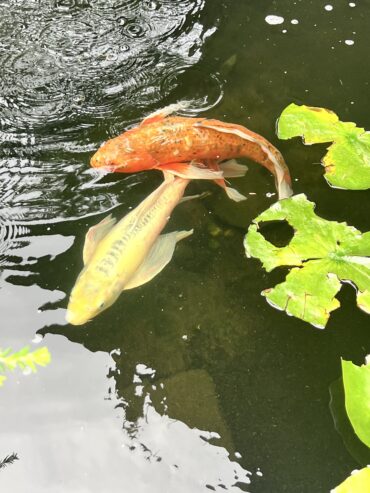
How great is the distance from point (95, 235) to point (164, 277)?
314 mm

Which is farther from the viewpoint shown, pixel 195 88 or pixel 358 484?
pixel 195 88

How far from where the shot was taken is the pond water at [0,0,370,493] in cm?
187

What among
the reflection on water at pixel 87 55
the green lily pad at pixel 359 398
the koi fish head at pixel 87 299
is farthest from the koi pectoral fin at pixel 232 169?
the green lily pad at pixel 359 398

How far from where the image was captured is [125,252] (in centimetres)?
211

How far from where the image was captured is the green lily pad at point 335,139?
2402 millimetres

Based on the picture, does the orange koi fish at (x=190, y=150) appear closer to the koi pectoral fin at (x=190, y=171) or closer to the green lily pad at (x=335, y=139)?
the koi pectoral fin at (x=190, y=171)

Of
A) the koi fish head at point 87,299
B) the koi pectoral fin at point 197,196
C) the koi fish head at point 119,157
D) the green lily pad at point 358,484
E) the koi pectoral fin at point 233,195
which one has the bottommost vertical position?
the green lily pad at point 358,484

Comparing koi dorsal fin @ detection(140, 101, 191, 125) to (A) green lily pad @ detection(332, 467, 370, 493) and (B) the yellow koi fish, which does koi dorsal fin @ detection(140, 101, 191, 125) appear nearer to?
(B) the yellow koi fish

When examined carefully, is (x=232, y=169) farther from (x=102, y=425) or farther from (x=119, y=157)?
(x=102, y=425)

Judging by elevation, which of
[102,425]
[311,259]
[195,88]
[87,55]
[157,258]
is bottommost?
[311,259]

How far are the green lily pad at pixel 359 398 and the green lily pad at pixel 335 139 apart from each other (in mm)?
913

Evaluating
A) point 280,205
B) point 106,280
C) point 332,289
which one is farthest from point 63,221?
point 332,289

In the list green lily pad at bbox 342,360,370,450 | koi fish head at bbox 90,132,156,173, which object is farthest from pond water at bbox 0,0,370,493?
green lily pad at bbox 342,360,370,450

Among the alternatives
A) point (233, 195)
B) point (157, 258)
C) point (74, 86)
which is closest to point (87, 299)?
point (157, 258)
